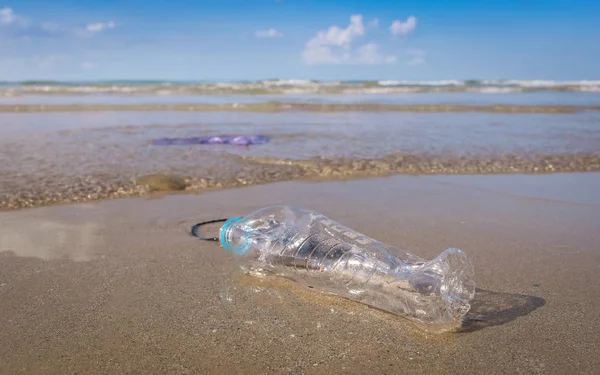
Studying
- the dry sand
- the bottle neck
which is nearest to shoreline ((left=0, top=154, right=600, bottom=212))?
the dry sand

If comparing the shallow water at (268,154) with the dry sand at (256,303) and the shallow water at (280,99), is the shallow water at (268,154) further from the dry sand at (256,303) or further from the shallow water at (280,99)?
the shallow water at (280,99)

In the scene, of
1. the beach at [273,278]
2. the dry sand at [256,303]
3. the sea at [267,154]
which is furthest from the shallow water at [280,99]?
the dry sand at [256,303]

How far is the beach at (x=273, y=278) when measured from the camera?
1.83 m

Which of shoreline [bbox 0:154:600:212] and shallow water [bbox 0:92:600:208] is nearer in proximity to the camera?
shoreline [bbox 0:154:600:212]

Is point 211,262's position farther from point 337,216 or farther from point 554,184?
point 554,184

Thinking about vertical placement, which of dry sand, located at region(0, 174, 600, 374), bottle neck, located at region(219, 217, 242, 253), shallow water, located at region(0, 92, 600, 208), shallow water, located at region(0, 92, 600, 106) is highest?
shallow water, located at region(0, 92, 600, 106)

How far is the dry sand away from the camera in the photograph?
1790 mm

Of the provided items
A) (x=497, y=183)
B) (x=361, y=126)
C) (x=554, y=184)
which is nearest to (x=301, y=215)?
(x=497, y=183)

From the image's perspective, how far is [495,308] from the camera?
220 centimetres

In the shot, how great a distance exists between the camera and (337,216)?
3.88m

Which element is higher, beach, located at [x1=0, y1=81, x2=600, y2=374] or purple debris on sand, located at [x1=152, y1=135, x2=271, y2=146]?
purple debris on sand, located at [x1=152, y1=135, x2=271, y2=146]

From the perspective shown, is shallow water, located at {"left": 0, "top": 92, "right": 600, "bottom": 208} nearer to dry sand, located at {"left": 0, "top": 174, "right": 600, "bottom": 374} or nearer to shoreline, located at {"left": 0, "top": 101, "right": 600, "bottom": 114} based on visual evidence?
dry sand, located at {"left": 0, "top": 174, "right": 600, "bottom": 374}

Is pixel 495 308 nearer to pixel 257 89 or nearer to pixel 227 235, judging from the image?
pixel 227 235

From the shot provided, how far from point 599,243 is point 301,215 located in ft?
6.62
